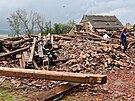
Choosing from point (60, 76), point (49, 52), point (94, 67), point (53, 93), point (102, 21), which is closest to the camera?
point (60, 76)

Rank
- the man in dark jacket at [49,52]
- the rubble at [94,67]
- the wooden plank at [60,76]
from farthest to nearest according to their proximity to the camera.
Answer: the man in dark jacket at [49,52], the rubble at [94,67], the wooden plank at [60,76]

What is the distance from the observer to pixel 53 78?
7168 millimetres

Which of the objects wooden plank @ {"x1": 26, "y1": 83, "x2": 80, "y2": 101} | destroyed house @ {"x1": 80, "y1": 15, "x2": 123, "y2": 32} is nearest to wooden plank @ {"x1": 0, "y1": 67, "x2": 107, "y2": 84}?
wooden plank @ {"x1": 26, "y1": 83, "x2": 80, "y2": 101}

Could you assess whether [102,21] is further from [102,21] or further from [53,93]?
[53,93]

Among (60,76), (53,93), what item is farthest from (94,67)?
(60,76)

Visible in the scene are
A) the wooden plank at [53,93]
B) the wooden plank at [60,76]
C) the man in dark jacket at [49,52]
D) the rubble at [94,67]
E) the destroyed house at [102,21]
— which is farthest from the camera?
the destroyed house at [102,21]

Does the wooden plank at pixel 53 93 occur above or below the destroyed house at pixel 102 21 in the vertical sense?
below

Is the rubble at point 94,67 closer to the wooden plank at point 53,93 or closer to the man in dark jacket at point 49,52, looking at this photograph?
the man in dark jacket at point 49,52

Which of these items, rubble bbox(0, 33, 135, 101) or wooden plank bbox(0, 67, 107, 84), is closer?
wooden plank bbox(0, 67, 107, 84)

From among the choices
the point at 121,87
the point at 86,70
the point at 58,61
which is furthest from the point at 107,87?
the point at 58,61

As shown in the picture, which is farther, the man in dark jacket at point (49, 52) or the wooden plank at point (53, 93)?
the man in dark jacket at point (49, 52)

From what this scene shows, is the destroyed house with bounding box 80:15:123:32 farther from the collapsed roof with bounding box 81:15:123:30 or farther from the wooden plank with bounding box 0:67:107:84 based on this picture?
the wooden plank with bounding box 0:67:107:84

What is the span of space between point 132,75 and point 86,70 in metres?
1.90

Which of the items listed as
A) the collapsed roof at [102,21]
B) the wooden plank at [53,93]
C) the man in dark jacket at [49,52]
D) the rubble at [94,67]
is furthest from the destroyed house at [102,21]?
the wooden plank at [53,93]
